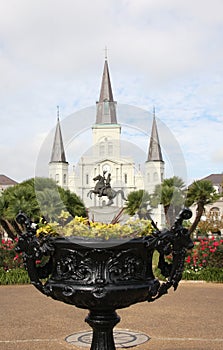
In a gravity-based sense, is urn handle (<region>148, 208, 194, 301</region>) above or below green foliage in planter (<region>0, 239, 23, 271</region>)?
above

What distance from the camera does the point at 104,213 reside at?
157 inches

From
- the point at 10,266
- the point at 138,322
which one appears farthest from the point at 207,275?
the point at 138,322

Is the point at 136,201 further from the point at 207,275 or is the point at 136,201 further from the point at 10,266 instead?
the point at 10,266

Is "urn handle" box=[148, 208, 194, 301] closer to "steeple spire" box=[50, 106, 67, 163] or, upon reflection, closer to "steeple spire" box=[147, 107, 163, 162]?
"steeple spire" box=[147, 107, 163, 162]

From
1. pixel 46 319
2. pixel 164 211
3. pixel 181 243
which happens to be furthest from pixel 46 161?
pixel 46 319

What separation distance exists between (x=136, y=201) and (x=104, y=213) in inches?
10.7

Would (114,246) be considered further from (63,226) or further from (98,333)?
(98,333)

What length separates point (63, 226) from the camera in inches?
161

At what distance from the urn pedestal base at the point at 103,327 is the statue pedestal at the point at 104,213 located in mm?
867

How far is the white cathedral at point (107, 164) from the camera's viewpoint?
3.86 metres

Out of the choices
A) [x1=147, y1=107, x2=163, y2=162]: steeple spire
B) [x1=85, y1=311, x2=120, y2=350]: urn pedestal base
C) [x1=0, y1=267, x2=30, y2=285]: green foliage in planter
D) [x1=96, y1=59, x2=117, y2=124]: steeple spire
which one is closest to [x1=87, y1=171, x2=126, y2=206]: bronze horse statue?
[x1=147, y1=107, x2=163, y2=162]: steeple spire

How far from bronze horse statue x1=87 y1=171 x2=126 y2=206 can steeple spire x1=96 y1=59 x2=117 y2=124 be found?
52 centimetres

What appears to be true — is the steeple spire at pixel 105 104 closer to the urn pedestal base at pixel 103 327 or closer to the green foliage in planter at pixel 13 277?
the urn pedestal base at pixel 103 327

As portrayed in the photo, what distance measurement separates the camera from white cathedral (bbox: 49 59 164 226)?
3855 millimetres
